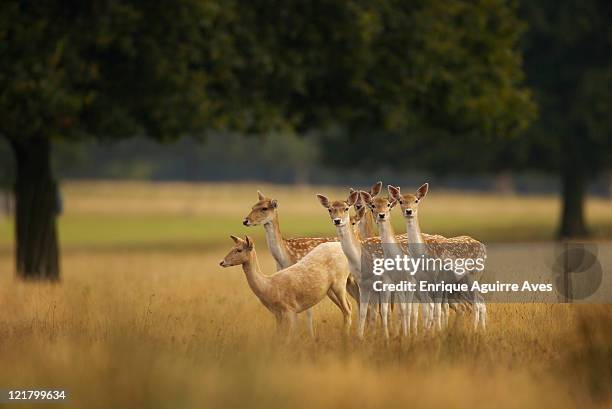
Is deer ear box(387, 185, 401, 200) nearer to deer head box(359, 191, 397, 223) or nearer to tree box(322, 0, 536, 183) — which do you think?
deer head box(359, 191, 397, 223)

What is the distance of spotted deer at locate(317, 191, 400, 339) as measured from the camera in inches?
381

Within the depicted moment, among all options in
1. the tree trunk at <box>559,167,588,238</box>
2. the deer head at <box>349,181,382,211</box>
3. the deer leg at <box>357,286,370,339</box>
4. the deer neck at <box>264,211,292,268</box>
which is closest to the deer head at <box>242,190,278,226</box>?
the deer neck at <box>264,211,292,268</box>

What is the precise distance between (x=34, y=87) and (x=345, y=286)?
10671mm

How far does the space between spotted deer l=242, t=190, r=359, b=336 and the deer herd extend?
0.04 feet

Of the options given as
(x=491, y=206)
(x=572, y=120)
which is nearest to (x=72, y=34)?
(x=572, y=120)

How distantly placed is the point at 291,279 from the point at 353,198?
3.37 ft

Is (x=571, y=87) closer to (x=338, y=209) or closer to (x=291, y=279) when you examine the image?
(x=291, y=279)

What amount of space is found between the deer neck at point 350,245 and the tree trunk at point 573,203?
30539 mm

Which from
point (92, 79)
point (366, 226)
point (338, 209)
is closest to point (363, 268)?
point (338, 209)

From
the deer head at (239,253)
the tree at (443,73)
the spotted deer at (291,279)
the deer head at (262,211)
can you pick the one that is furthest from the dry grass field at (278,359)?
the tree at (443,73)

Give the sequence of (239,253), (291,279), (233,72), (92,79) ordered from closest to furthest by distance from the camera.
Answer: (239,253) < (291,279) < (92,79) < (233,72)

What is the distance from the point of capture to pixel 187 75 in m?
21.9

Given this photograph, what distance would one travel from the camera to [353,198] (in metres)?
9.86

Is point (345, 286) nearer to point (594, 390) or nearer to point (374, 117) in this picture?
point (594, 390)
